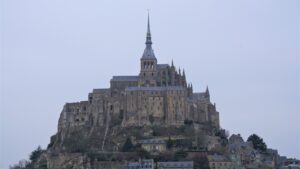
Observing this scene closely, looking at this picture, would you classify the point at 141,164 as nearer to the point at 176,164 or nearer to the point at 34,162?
the point at 176,164

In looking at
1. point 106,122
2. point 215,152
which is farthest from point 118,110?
point 215,152

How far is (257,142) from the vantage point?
384ft

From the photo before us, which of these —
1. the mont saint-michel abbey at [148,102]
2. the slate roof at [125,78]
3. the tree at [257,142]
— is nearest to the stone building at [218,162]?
the mont saint-michel abbey at [148,102]

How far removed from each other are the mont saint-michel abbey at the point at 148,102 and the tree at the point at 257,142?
6.37 metres

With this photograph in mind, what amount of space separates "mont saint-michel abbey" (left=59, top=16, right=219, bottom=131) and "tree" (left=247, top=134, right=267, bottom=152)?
6.37 metres

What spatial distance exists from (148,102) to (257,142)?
63.1 ft

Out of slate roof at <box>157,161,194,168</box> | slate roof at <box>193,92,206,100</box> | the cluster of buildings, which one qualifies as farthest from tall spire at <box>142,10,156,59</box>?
slate roof at <box>157,161,194,168</box>

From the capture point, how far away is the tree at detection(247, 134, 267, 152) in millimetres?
116000

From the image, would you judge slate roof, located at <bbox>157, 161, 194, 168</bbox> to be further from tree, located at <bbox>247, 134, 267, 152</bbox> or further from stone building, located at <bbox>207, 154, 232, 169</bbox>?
tree, located at <bbox>247, 134, 267, 152</bbox>

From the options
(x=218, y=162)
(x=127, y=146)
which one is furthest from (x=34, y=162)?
(x=218, y=162)

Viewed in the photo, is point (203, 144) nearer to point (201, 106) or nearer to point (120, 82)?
point (201, 106)

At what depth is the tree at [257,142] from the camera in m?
116

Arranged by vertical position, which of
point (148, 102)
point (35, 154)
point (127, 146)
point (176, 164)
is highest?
point (148, 102)

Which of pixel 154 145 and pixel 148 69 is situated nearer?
pixel 154 145
